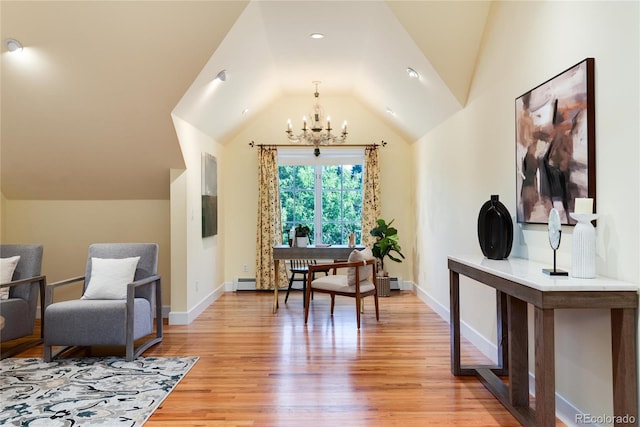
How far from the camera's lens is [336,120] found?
23.7ft

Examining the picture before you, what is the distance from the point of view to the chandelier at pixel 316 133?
208 inches

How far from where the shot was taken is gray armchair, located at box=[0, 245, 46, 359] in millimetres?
3975

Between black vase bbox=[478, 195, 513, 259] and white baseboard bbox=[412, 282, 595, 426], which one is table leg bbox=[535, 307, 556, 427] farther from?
black vase bbox=[478, 195, 513, 259]

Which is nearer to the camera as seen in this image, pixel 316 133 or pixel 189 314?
pixel 189 314

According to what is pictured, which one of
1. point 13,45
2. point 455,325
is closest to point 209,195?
point 13,45

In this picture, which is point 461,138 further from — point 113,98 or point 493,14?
point 113,98

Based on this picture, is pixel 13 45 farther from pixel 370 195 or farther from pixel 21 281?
pixel 370 195

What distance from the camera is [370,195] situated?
7137 millimetres

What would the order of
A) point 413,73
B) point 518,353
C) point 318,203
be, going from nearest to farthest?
point 518,353 → point 413,73 → point 318,203

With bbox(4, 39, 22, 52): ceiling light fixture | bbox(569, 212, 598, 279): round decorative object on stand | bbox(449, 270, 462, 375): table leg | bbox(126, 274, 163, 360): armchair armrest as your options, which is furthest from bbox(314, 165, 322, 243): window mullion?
bbox(569, 212, 598, 279): round decorative object on stand

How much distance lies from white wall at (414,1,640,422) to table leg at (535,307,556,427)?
1.39ft

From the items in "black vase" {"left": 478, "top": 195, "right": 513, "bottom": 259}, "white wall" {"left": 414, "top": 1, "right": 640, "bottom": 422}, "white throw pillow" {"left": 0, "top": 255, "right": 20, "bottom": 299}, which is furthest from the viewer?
"white throw pillow" {"left": 0, "top": 255, "right": 20, "bottom": 299}

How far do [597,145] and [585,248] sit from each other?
538 millimetres

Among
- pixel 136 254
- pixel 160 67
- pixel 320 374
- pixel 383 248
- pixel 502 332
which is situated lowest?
pixel 320 374
